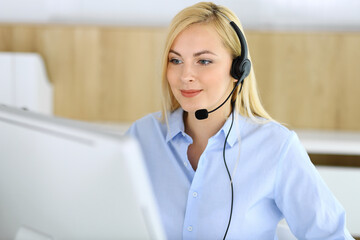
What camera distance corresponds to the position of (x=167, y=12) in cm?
283

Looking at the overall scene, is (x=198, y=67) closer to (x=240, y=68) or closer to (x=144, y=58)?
(x=240, y=68)

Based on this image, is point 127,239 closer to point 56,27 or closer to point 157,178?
point 157,178

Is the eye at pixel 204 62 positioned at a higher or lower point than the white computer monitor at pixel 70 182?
higher

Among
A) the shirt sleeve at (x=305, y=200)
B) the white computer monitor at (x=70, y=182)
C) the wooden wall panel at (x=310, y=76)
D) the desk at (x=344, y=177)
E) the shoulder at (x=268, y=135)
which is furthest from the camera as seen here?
the wooden wall panel at (x=310, y=76)

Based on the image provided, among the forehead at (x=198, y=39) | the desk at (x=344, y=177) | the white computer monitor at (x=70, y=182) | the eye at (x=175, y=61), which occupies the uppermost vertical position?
the forehead at (x=198, y=39)

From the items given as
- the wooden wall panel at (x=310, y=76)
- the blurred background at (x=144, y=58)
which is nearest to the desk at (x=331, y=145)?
the blurred background at (x=144, y=58)

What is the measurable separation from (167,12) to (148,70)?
13.6 inches

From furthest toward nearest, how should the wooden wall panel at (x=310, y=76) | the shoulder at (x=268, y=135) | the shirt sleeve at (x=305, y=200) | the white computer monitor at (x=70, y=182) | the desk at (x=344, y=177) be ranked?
the wooden wall panel at (x=310, y=76)
the desk at (x=344, y=177)
the shoulder at (x=268, y=135)
the shirt sleeve at (x=305, y=200)
the white computer monitor at (x=70, y=182)

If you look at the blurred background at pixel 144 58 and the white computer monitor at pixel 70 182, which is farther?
the blurred background at pixel 144 58

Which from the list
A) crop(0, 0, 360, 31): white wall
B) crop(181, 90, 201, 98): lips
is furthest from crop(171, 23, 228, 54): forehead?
crop(0, 0, 360, 31): white wall

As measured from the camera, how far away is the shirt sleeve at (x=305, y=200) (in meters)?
1.14

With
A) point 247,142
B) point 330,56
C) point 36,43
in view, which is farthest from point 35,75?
point 247,142

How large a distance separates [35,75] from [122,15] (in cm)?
60

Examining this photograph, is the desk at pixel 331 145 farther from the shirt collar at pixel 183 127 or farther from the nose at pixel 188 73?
the nose at pixel 188 73
